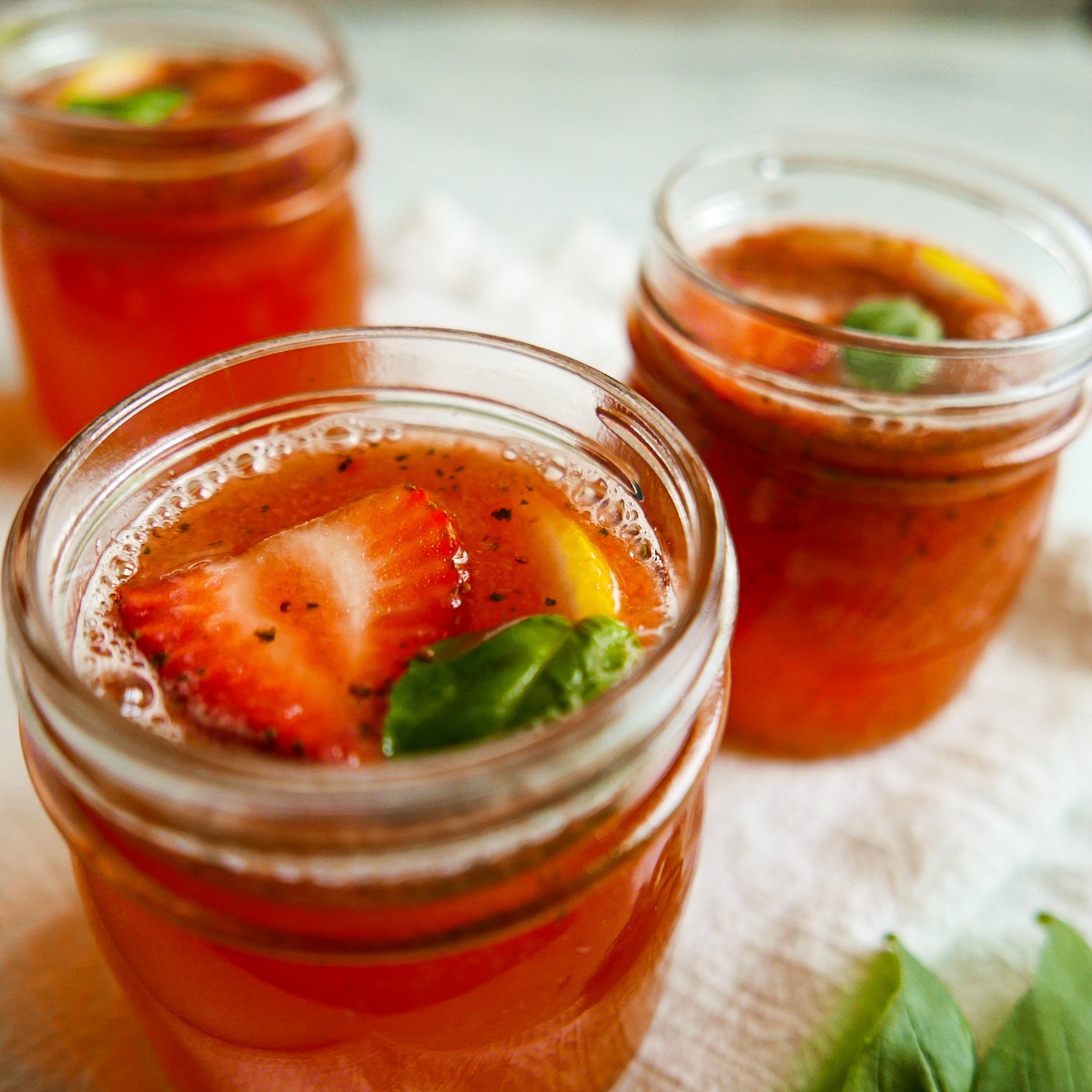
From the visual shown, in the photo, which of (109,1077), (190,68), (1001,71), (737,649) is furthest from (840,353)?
(1001,71)

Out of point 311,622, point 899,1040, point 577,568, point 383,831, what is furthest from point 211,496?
point 899,1040

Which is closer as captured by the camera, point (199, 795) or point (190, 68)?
point (199, 795)

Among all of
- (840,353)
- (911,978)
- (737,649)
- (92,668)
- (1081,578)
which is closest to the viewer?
(92,668)

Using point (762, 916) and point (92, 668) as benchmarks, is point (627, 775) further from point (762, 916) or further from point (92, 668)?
point (762, 916)

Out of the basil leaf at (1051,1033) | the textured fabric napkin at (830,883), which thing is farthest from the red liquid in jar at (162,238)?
the basil leaf at (1051,1033)

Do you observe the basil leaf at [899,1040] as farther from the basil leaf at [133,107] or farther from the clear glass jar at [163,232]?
the basil leaf at [133,107]

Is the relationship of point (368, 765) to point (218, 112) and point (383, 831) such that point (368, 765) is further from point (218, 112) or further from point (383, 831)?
point (218, 112)

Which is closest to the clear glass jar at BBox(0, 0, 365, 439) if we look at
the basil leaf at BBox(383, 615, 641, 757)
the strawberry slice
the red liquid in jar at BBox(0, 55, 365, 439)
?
the red liquid in jar at BBox(0, 55, 365, 439)
